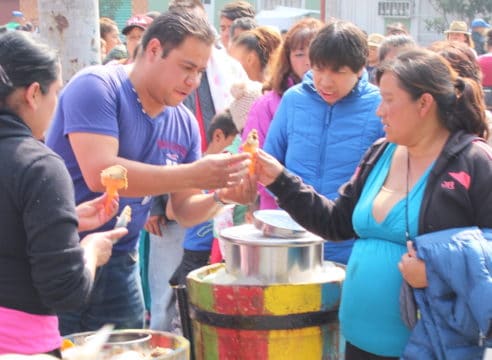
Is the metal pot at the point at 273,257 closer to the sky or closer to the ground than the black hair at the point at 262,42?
closer to the ground

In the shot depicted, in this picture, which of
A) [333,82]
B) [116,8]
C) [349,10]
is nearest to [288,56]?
[333,82]

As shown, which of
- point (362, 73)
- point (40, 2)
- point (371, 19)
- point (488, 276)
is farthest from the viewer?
point (371, 19)

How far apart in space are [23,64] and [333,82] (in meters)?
2.02

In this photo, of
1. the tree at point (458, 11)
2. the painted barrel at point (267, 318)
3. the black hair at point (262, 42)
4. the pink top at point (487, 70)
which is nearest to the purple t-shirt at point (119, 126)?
the painted barrel at point (267, 318)

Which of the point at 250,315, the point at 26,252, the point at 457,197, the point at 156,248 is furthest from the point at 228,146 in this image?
the point at 26,252

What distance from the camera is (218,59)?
21.2 feet

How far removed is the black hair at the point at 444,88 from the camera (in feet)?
11.3

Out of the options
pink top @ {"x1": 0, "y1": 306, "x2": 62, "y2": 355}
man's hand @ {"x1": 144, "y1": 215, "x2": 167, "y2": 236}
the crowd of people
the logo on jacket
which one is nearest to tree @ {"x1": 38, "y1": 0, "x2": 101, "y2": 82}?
man's hand @ {"x1": 144, "y1": 215, "x2": 167, "y2": 236}

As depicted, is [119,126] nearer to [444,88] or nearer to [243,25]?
[444,88]

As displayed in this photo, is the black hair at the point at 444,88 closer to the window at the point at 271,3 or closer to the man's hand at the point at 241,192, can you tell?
the man's hand at the point at 241,192

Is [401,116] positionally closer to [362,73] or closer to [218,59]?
[362,73]

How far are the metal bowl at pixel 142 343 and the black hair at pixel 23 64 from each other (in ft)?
3.30

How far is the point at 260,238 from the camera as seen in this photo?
12.4ft

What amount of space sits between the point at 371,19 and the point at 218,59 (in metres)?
25.1
